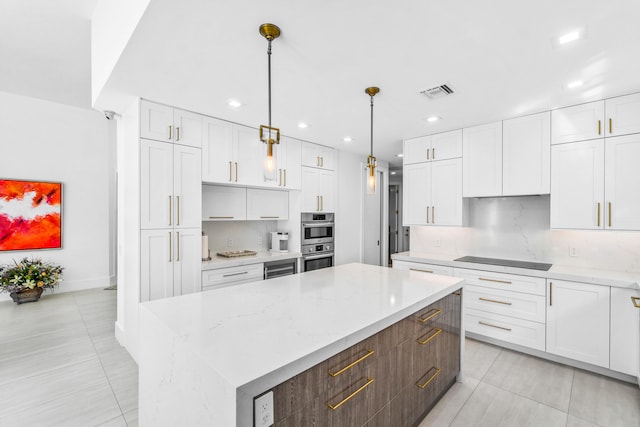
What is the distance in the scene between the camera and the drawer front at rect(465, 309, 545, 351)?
284 cm

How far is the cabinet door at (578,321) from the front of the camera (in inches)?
98.6

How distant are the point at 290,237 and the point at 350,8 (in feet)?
10.1

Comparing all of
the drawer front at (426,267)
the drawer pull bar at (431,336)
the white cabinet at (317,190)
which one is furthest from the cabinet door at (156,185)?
the drawer front at (426,267)

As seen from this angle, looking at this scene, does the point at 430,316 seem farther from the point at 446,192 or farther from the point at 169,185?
the point at 169,185

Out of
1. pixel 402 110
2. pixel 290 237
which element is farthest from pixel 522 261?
pixel 290 237

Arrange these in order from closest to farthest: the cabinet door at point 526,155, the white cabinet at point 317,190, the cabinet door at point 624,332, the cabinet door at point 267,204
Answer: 1. the cabinet door at point 624,332
2. the cabinet door at point 526,155
3. the cabinet door at point 267,204
4. the white cabinet at point 317,190

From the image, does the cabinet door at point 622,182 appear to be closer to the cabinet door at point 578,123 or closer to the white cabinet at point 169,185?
the cabinet door at point 578,123

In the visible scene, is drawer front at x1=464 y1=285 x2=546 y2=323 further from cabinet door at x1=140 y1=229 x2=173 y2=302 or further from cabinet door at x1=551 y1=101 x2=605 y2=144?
cabinet door at x1=140 y1=229 x2=173 y2=302

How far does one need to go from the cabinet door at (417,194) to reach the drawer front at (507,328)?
49.5 inches

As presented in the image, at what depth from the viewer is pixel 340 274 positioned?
2.47 metres

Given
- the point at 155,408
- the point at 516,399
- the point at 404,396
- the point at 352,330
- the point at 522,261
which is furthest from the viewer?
the point at 522,261

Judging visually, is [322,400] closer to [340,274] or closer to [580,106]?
[340,274]

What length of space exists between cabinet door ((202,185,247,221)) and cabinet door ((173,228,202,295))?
39cm

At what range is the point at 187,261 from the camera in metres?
2.95
